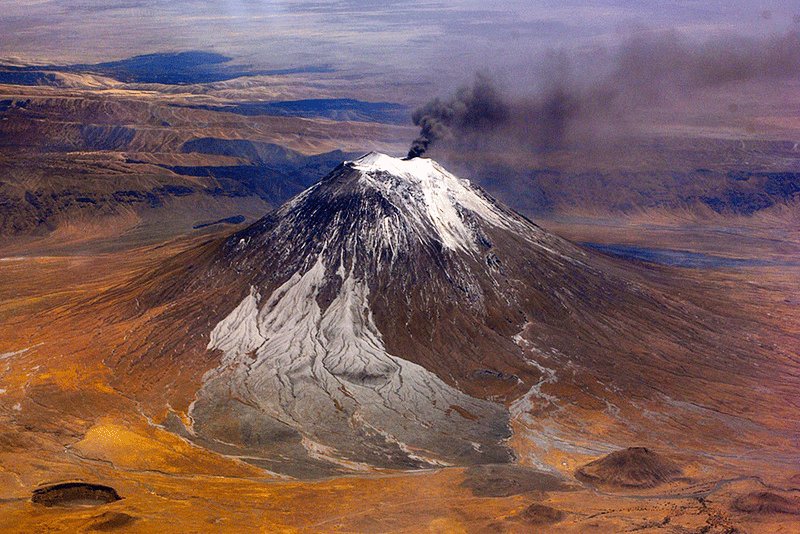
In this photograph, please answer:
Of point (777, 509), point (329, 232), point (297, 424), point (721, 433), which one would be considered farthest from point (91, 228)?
point (777, 509)

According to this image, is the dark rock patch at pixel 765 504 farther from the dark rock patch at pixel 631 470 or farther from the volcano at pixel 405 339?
the volcano at pixel 405 339

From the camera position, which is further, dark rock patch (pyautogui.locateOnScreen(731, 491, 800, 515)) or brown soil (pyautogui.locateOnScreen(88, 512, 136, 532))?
dark rock patch (pyautogui.locateOnScreen(731, 491, 800, 515))

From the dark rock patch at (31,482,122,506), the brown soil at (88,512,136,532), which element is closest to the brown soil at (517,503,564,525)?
the brown soil at (88,512,136,532)

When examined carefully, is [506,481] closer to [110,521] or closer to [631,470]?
[631,470]

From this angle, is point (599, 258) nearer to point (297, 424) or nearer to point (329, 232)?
point (329, 232)

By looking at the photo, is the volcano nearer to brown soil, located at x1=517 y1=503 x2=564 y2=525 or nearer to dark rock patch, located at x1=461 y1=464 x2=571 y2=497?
dark rock patch, located at x1=461 y1=464 x2=571 y2=497

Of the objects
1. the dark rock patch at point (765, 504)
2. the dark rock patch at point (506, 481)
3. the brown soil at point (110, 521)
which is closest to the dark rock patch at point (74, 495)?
the brown soil at point (110, 521)
